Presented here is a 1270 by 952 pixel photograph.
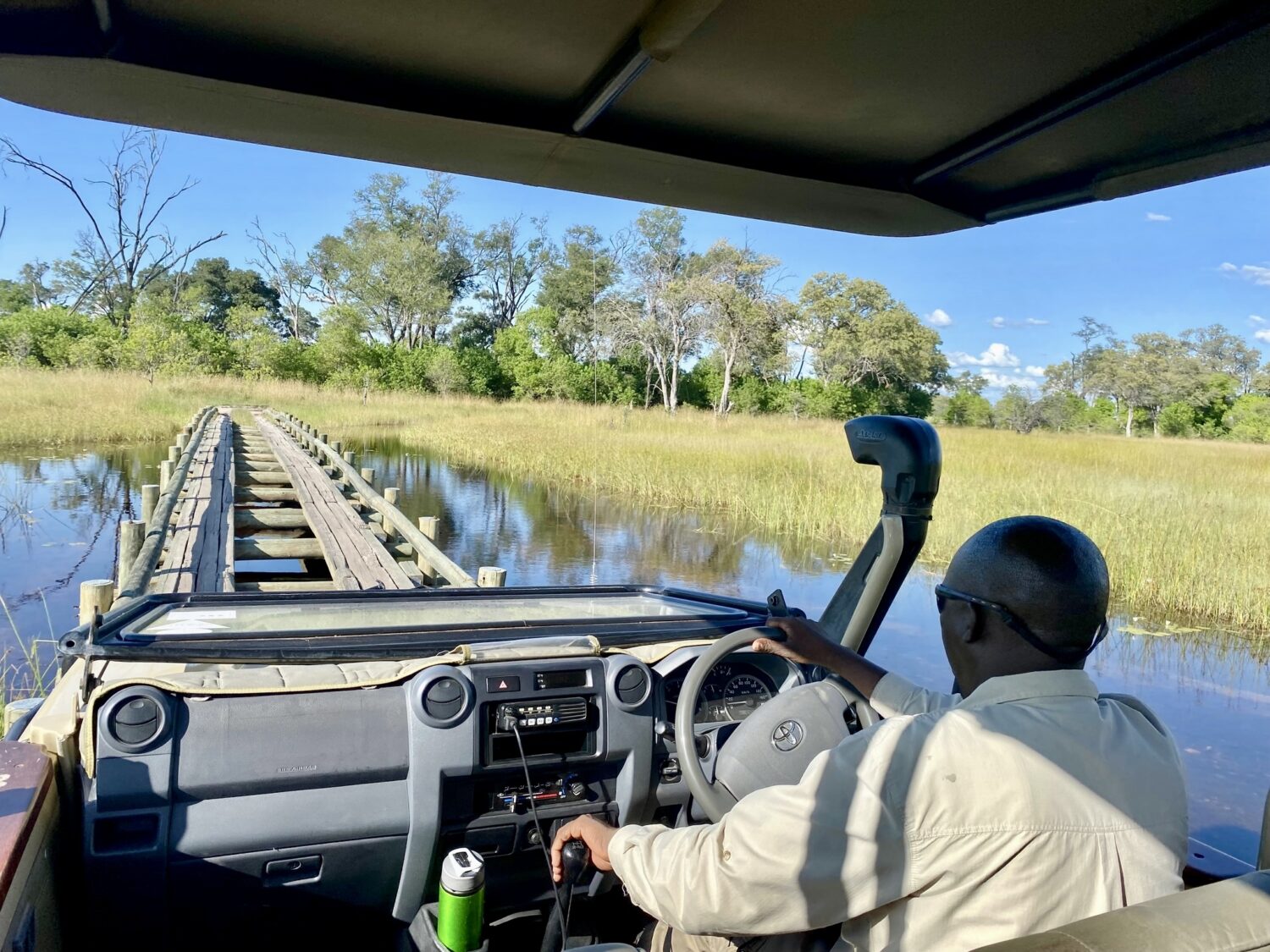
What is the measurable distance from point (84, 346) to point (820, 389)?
83.2ft

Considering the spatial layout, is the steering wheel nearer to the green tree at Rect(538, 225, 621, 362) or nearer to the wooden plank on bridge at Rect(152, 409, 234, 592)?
the wooden plank on bridge at Rect(152, 409, 234, 592)

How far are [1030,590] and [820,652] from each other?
0.57 metres

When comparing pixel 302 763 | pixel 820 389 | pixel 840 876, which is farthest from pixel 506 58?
pixel 820 389

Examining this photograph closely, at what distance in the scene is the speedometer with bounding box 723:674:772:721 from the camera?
221 centimetres

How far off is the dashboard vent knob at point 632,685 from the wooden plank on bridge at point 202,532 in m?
4.29

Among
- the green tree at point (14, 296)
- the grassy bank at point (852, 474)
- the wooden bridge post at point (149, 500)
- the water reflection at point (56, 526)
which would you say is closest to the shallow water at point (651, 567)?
the water reflection at point (56, 526)

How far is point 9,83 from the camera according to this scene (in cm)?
180

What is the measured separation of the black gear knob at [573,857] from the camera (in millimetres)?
1618

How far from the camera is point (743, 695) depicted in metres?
2.23

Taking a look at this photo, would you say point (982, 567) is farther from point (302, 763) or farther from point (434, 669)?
point (302, 763)

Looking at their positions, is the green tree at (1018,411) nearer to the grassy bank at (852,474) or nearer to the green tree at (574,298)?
the grassy bank at (852,474)

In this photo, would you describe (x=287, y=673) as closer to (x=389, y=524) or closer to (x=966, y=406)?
(x=389, y=524)

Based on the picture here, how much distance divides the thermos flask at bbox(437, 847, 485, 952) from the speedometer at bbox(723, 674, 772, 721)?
2.30 ft

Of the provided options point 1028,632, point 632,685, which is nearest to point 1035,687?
point 1028,632
